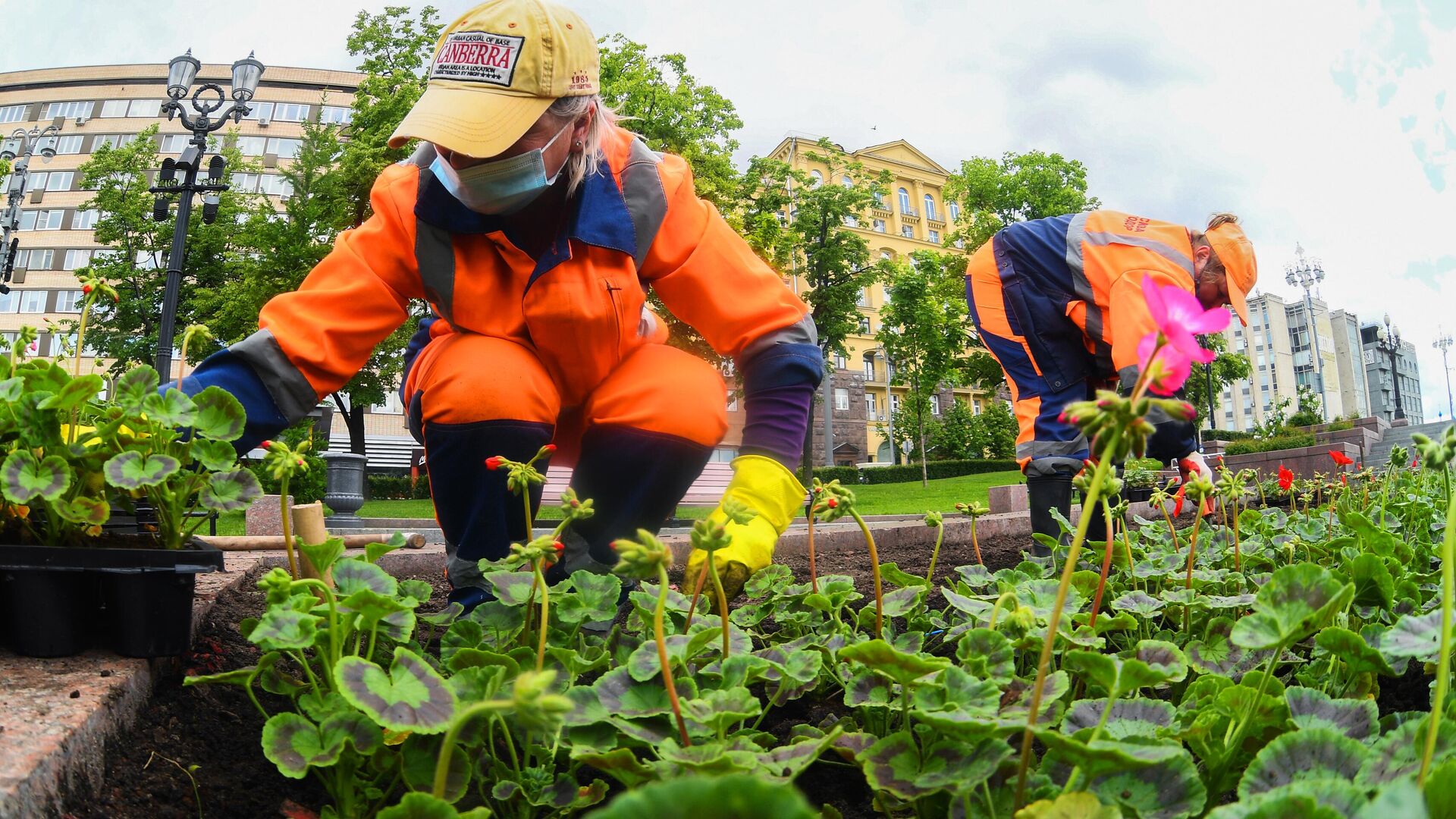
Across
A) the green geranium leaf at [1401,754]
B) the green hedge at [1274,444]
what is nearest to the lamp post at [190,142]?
the green geranium leaf at [1401,754]

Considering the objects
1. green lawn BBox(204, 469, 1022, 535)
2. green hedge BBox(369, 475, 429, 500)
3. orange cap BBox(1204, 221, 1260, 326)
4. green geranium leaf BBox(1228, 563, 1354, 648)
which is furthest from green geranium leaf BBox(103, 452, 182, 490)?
green hedge BBox(369, 475, 429, 500)

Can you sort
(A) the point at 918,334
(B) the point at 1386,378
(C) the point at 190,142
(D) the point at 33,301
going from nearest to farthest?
(C) the point at 190,142 < (A) the point at 918,334 < (D) the point at 33,301 < (B) the point at 1386,378

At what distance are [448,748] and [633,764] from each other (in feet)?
0.77

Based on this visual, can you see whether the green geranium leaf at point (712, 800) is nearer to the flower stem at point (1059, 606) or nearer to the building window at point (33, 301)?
the flower stem at point (1059, 606)

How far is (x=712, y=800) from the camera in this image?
348mm

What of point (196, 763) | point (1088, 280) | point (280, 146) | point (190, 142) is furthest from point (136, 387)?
point (280, 146)

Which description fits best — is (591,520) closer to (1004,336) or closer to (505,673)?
(505,673)

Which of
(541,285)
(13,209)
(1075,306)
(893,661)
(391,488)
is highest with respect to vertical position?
(13,209)

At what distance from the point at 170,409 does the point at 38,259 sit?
214 feet

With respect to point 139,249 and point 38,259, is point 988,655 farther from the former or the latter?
point 38,259

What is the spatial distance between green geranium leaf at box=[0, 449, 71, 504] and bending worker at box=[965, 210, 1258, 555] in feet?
8.76

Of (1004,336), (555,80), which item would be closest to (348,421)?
(1004,336)

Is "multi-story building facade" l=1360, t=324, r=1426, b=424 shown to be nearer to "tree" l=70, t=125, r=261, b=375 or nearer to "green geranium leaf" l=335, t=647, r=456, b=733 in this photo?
"tree" l=70, t=125, r=261, b=375

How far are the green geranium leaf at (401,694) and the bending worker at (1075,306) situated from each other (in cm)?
248
